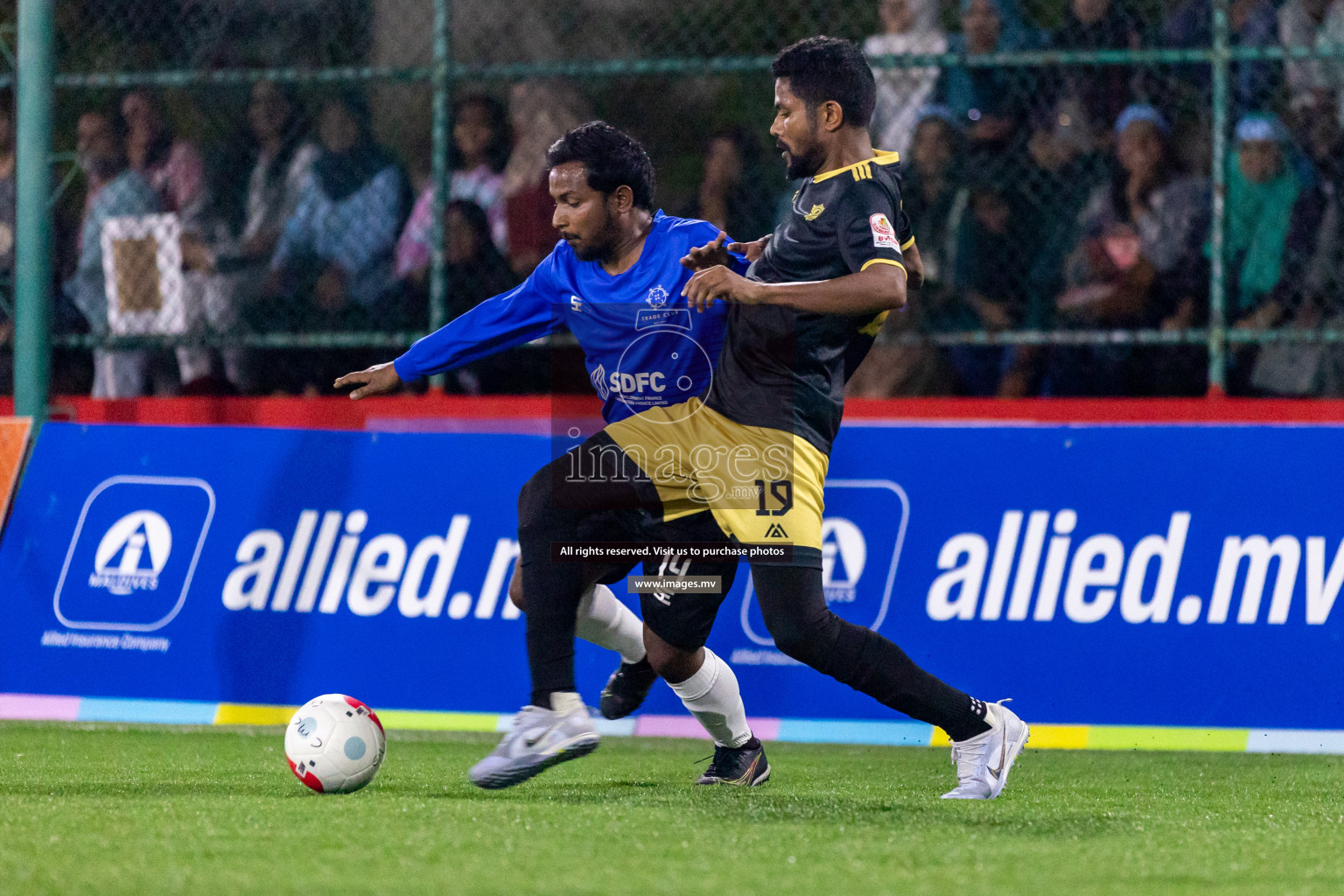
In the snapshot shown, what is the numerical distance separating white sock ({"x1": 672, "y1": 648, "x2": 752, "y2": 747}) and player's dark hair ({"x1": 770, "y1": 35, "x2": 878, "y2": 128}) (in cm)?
152

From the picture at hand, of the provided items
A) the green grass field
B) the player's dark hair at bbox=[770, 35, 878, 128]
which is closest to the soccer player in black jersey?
the player's dark hair at bbox=[770, 35, 878, 128]

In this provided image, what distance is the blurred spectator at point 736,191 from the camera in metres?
7.70

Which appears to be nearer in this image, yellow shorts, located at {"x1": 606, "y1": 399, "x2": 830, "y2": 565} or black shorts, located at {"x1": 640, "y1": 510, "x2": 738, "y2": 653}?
yellow shorts, located at {"x1": 606, "y1": 399, "x2": 830, "y2": 565}

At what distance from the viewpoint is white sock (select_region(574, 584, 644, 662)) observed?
502 centimetres

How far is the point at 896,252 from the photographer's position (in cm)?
419

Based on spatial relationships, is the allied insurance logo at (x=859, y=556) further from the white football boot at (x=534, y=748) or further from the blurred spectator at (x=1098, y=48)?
the blurred spectator at (x=1098, y=48)

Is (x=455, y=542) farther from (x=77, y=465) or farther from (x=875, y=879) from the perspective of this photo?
(x=875, y=879)

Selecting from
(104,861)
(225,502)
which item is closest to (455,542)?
(225,502)

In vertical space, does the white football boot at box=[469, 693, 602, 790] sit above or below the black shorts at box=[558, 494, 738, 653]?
below

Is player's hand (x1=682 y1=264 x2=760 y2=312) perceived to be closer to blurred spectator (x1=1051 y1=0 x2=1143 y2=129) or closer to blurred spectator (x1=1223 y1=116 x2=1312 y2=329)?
blurred spectator (x1=1223 y1=116 x2=1312 y2=329)

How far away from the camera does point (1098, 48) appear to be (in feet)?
24.0

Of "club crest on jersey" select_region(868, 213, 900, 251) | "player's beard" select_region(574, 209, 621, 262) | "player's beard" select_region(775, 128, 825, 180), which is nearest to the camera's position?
"club crest on jersey" select_region(868, 213, 900, 251)

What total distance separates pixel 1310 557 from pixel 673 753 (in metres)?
2.25

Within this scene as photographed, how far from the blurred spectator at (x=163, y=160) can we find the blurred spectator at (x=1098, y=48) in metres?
3.98
